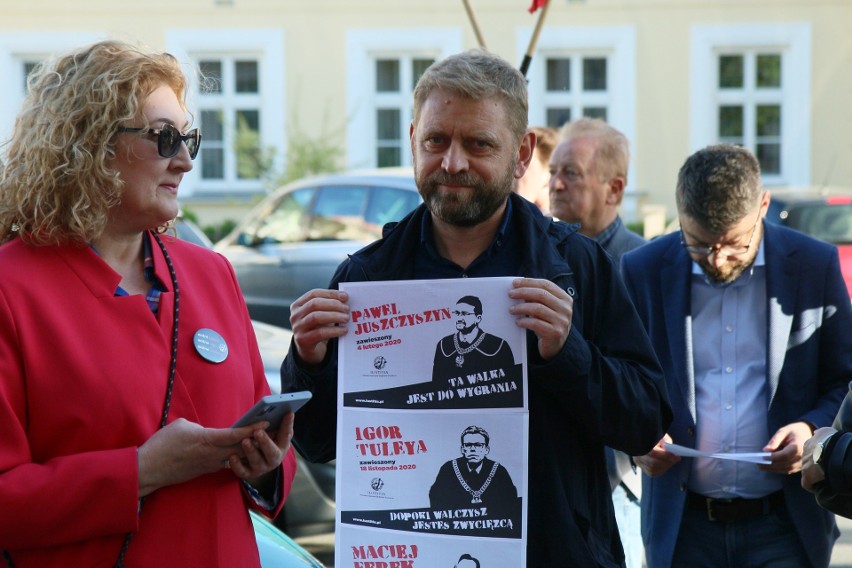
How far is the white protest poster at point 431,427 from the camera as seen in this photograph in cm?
253

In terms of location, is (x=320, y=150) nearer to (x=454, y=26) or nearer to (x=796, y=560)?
(x=454, y=26)

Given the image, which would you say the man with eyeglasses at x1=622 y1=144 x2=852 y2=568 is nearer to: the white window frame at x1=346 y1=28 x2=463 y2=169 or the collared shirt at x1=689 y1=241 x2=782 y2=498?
the collared shirt at x1=689 y1=241 x2=782 y2=498

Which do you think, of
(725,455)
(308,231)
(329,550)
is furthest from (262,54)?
(725,455)

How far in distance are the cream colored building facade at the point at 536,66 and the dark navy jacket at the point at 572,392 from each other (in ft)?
59.4

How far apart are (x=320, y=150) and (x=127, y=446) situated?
18056mm

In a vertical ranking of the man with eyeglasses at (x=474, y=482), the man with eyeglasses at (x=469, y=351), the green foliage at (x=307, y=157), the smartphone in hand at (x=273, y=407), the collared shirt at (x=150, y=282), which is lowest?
the man with eyeglasses at (x=474, y=482)

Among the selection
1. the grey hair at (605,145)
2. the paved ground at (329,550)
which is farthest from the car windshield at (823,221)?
the grey hair at (605,145)

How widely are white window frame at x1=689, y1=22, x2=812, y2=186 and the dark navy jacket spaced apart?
60.1ft

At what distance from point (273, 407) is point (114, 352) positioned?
370 mm

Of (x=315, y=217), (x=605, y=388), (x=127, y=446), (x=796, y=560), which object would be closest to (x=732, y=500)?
(x=796, y=560)

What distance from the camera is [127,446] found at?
2.48 metres

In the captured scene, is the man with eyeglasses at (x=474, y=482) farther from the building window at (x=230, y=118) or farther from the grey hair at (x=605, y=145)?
the building window at (x=230, y=118)

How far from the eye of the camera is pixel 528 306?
247cm

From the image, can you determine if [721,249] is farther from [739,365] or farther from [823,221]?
[823,221]
